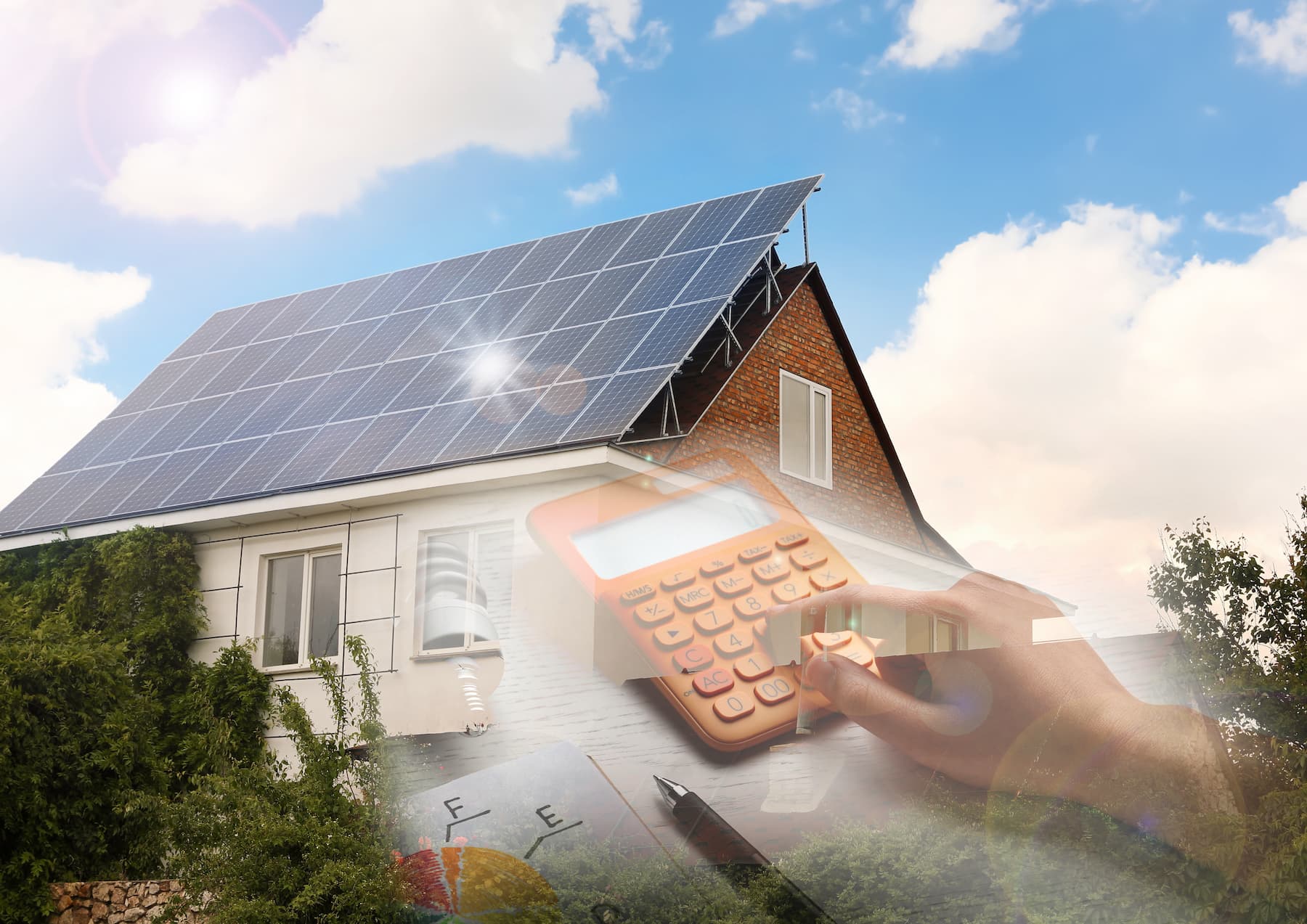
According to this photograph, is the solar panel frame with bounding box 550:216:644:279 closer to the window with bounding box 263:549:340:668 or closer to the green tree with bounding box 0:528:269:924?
the window with bounding box 263:549:340:668

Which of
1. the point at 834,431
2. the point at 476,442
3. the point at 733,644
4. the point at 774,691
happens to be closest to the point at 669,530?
the point at 476,442

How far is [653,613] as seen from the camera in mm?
12383

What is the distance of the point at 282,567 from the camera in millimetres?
16281

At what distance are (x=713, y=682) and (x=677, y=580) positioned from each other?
2.19m

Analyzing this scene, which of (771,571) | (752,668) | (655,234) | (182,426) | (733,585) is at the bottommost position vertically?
(752,668)

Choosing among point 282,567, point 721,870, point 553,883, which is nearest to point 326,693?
point 282,567

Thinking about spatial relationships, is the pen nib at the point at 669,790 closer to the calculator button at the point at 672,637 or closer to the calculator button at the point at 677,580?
the calculator button at the point at 672,637

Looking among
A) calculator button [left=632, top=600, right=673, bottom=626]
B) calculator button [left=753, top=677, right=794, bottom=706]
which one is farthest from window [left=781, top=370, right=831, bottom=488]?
calculator button [left=753, top=677, right=794, bottom=706]

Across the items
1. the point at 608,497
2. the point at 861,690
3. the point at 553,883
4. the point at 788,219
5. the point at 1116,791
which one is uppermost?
the point at 788,219

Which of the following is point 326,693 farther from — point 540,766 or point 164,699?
point 540,766

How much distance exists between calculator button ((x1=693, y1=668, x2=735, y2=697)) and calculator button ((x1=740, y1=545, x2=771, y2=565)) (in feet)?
7.46

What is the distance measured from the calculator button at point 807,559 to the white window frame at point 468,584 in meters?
3.27

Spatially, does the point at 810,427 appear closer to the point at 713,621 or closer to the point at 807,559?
the point at 807,559

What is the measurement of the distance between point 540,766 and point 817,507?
7937mm
